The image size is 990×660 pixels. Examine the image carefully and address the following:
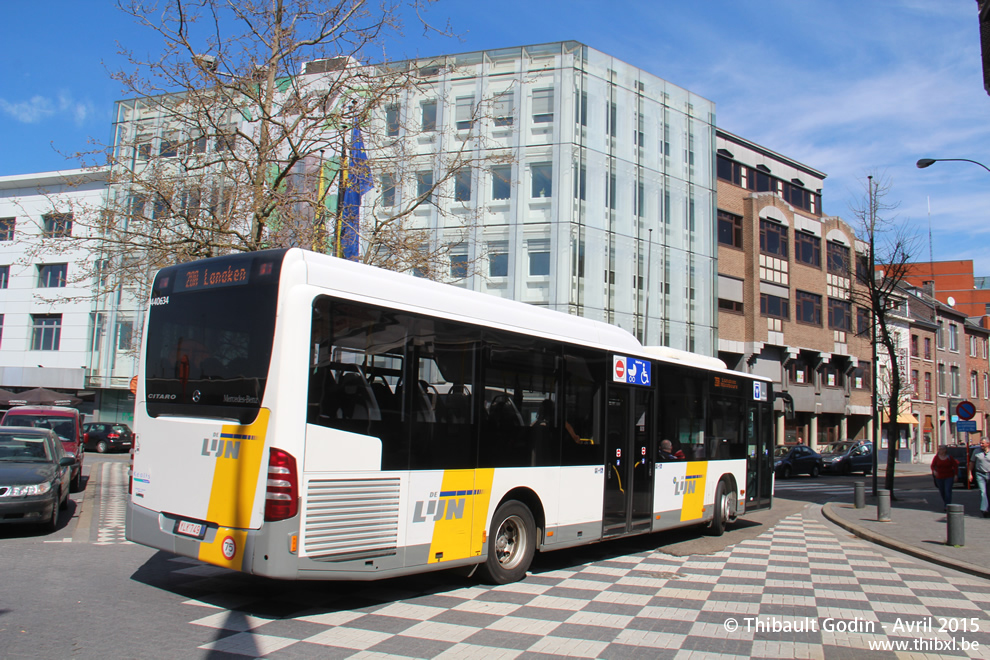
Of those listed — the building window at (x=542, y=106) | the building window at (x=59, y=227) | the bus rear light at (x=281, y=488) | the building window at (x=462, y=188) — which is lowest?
the bus rear light at (x=281, y=488)

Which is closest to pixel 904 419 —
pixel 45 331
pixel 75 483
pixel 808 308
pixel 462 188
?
pixel 808 308

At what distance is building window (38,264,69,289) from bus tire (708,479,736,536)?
1631 inches

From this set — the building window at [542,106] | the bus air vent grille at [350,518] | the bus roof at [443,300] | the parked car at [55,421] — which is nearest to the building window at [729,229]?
the building window at [542,106]

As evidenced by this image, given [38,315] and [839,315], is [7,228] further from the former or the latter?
[839,315]

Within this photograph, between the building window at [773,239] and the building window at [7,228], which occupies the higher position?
the building window at [773,239]

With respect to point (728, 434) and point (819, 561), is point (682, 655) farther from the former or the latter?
point (728, 434)

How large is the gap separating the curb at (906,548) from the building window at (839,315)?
34378 millimetres

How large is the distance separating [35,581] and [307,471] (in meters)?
3.65

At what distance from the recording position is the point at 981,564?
34.1ft

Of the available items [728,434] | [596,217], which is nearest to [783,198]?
[596,217]

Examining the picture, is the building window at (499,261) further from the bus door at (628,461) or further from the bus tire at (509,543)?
the bus tire at (509,543)

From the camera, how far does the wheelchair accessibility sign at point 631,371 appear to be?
10.4 metres

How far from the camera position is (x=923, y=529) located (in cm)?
1443

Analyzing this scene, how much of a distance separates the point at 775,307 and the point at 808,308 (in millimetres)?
4368
